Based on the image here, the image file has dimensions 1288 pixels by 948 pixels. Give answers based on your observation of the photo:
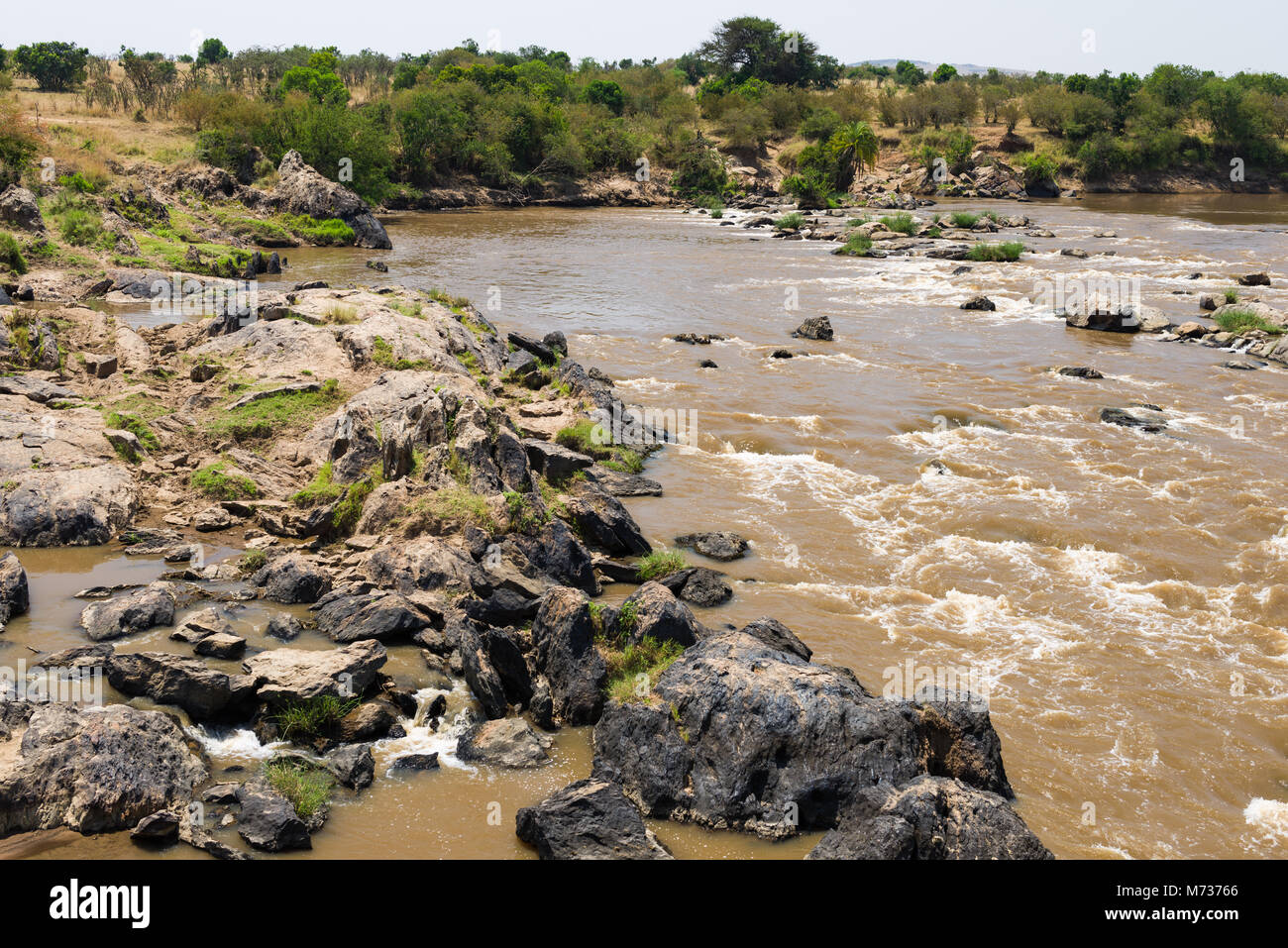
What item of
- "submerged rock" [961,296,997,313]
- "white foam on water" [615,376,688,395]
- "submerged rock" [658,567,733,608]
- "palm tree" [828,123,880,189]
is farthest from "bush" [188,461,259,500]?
"palm tree" [828,123,880,189]

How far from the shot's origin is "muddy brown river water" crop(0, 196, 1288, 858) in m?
7.30

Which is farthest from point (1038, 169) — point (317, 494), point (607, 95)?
point (317, 494)

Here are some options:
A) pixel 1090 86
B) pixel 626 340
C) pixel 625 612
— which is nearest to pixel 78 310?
pixel 626 340

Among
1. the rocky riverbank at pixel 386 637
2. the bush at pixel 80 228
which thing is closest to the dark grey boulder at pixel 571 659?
the rocky riverbank at pixel 386 637

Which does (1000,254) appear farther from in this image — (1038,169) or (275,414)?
(1038,169)

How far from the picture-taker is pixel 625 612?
862 centimetres

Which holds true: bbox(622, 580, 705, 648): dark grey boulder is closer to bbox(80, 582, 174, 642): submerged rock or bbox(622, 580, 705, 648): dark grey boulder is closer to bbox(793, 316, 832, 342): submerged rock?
bbox(80, 582, 174, 642): submerged rock

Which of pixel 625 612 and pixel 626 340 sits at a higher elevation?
pixel 626 340

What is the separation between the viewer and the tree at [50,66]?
191 feet

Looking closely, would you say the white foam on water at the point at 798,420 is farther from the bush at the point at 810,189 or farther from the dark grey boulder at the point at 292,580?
the bush at the point at 810,189

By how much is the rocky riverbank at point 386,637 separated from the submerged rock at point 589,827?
0.02m

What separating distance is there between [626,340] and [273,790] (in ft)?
58.2

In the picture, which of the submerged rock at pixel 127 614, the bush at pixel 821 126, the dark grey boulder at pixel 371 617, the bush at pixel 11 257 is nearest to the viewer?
the submerged rock at pixel 127 614
